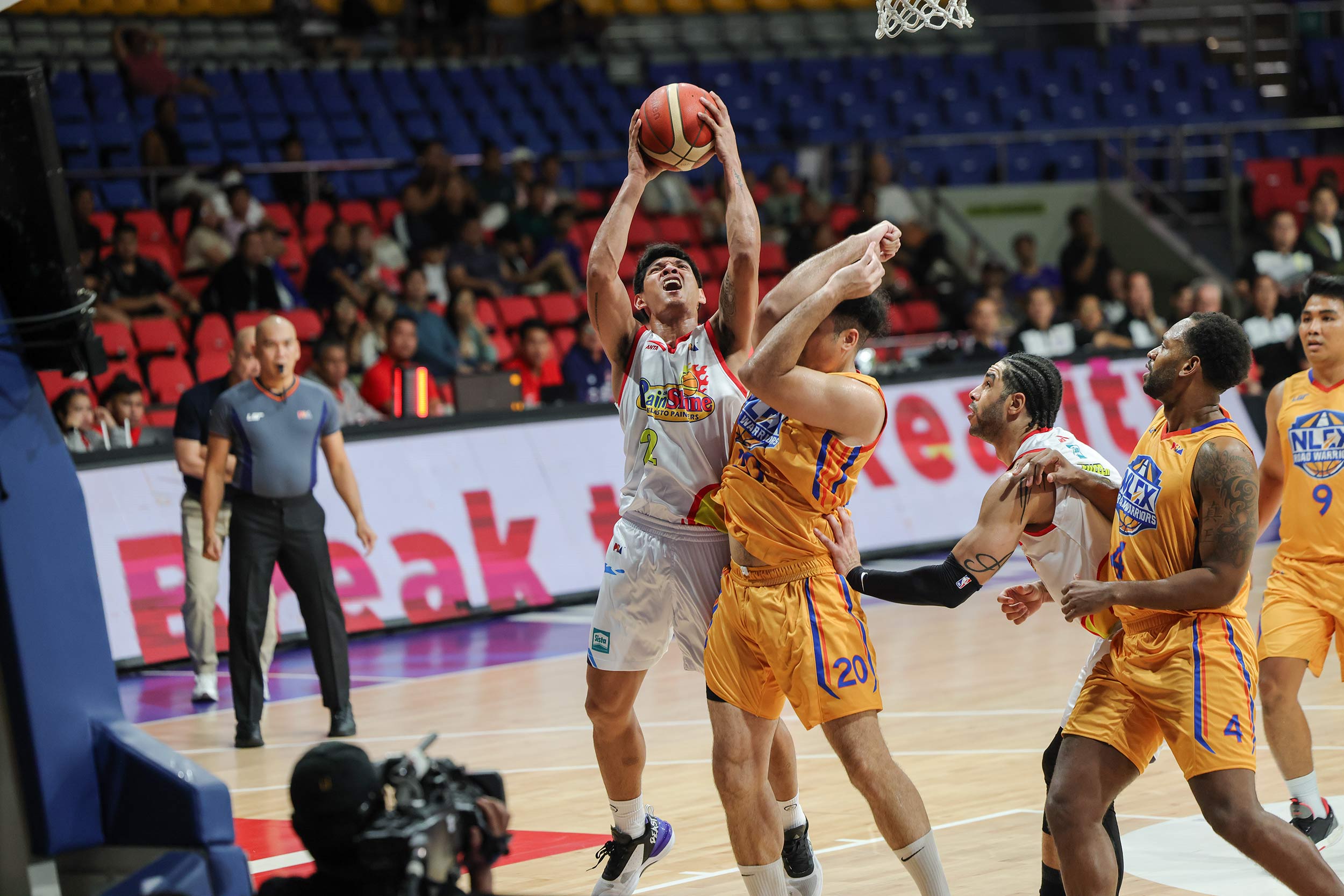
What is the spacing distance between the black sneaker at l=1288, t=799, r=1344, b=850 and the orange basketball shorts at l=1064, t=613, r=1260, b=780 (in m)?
1.68

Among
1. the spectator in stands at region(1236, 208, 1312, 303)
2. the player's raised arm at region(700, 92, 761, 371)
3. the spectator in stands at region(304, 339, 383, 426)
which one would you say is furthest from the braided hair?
the spectator in stands at region(1236, 208, 1312, 303)

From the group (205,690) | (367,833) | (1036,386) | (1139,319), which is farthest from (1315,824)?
(1139,319)

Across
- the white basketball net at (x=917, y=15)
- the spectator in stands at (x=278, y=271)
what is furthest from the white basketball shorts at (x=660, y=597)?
the spectator in stands at (x=278, y=271)

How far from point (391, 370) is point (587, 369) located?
2.07 m

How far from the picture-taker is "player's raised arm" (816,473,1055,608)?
4812mm

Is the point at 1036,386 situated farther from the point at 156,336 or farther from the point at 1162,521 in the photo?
the point at 156,336

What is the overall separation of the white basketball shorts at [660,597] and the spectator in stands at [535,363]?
7683mm

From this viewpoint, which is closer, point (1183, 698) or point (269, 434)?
point (1183, 698)

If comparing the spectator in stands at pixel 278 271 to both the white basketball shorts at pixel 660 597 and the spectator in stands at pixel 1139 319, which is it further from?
the white basketball shorts at pixel 660 597

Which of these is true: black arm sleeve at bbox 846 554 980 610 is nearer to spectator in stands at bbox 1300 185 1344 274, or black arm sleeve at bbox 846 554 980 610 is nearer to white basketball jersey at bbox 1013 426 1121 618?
white basketball jersey at bbox 1013 426 1121 618

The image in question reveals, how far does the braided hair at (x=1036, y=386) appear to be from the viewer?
5.02 meters

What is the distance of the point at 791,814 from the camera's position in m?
5.92

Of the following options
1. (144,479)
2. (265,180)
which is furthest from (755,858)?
(265,180)

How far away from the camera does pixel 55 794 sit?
13.4 feet
